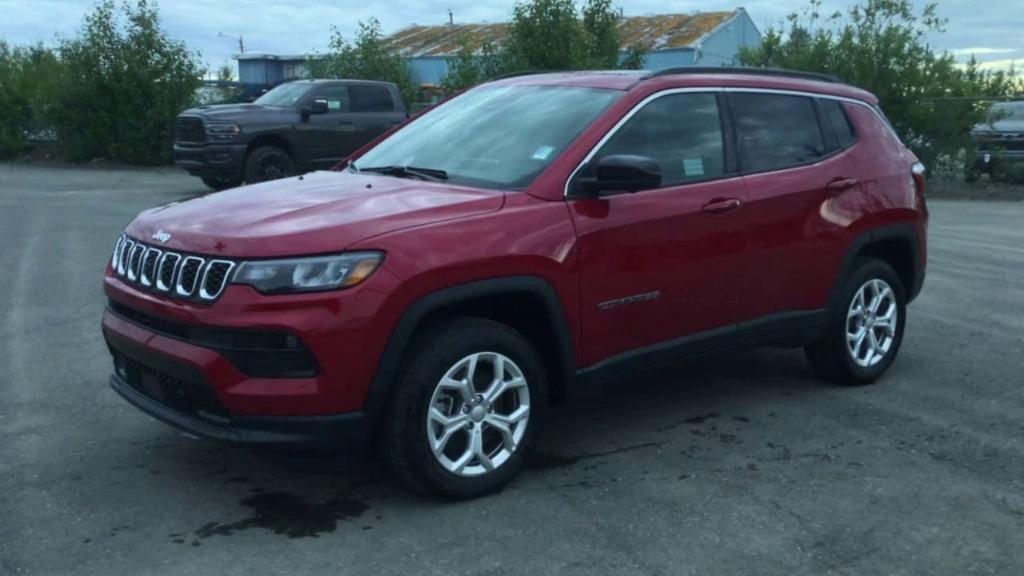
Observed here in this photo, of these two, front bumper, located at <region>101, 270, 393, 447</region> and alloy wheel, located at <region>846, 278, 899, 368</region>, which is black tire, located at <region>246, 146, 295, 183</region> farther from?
front bumper, located at <region>101, 270, 393, 447</region>

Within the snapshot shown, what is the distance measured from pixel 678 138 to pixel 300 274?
227 centimetres

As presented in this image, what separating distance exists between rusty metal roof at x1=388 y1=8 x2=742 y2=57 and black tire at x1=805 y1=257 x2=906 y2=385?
117ft

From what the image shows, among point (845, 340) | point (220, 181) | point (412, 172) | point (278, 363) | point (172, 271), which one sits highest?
point (412, 172)

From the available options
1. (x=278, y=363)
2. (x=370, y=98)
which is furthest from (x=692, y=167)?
(x=370, y=98)

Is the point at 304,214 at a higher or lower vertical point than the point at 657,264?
higher

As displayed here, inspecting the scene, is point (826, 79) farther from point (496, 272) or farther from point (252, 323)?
point (252, 323)

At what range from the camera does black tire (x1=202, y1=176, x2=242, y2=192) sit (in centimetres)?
1865

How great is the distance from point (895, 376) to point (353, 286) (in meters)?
4.05

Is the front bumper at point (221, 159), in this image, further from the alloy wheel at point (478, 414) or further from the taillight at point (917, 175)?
the alloy wheel at point (478, 414)

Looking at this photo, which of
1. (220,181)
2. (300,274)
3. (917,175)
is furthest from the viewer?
(220,181)

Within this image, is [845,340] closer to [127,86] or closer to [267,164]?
[267,164]

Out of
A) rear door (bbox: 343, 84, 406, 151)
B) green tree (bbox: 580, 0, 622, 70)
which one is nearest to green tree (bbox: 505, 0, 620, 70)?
green tree (bbox: 580, 0, 622, 70)

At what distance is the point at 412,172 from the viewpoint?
566cm

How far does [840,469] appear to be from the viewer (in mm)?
5355
